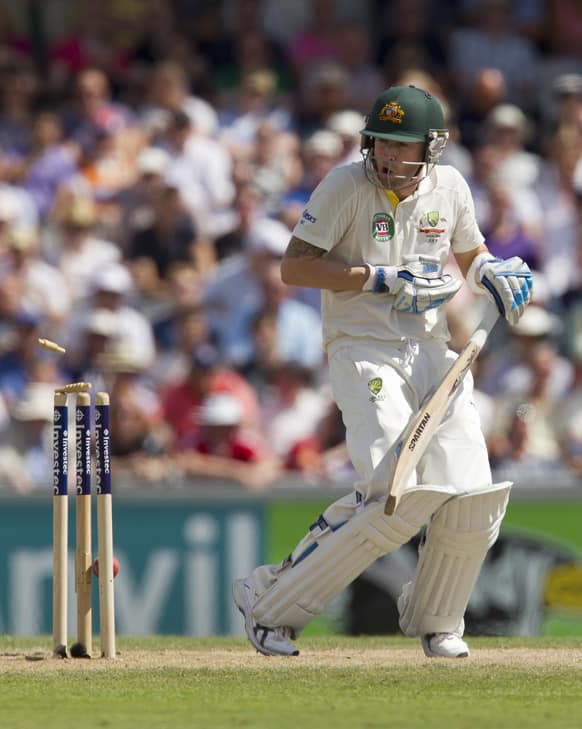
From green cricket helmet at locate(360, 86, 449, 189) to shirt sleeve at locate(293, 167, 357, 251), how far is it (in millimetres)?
114

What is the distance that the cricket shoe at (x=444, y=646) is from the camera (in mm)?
6821

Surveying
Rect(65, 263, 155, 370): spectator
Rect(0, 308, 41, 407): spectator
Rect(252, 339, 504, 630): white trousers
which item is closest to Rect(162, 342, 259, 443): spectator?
Rect(65, 263, 155, 370): spectator

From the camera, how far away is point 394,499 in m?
6.37

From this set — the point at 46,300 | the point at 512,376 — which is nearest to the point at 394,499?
the point at 512,376

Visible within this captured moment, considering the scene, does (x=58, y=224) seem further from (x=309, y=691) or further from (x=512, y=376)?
(x=309, y=691)

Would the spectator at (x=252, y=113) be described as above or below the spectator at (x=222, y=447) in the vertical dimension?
above

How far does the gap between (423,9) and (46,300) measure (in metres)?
4.76

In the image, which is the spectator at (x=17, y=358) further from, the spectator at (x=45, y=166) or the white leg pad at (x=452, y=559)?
the white leg pad at (x=452, y=559)

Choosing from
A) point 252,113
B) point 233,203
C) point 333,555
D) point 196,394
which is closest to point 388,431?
point 333,555

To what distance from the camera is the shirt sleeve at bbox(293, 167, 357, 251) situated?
6703 mm

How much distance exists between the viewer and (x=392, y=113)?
6.66 metres

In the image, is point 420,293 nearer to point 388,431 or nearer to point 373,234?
point 373,234

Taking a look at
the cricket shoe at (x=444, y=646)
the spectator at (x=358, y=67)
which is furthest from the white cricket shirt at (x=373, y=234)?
the spectator at (x=358, y=67)

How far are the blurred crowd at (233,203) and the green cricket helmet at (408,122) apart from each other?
12.5 feet
